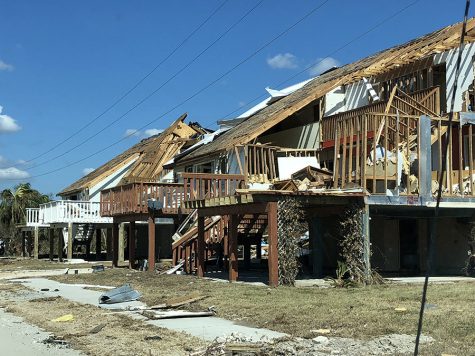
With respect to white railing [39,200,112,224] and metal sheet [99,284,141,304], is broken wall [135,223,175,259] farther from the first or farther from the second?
metal sheet [99,284,141,304]

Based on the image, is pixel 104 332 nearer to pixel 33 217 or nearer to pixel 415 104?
pixel 415 104

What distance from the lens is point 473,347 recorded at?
290 inches

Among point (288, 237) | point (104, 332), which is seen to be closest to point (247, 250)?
point (288, 237)

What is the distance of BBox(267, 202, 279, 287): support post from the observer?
585 inches

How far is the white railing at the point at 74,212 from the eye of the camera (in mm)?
34062

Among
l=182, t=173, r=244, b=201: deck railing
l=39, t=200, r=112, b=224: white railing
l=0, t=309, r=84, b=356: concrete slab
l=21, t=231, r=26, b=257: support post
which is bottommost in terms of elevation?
l=21, t=231, r=26, b=257: support post

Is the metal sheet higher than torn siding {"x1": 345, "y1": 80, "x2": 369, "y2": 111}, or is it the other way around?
torn siding {"x1": 345, "y1": 80, "x2": 369, "y2": 111}

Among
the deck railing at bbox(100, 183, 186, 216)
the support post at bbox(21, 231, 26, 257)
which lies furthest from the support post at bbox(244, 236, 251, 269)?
the support post at bbox(21, 231, 26, 257)

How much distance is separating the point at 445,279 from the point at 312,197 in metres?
4.84

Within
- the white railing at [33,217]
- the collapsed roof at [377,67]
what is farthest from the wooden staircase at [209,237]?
the white railing at [33,217]

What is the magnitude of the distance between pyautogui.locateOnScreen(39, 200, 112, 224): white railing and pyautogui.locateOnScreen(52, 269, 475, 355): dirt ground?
62.1ft

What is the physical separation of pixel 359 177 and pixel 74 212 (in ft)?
73.4

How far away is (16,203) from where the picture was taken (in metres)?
50.0

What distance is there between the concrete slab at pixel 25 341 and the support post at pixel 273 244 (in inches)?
244
